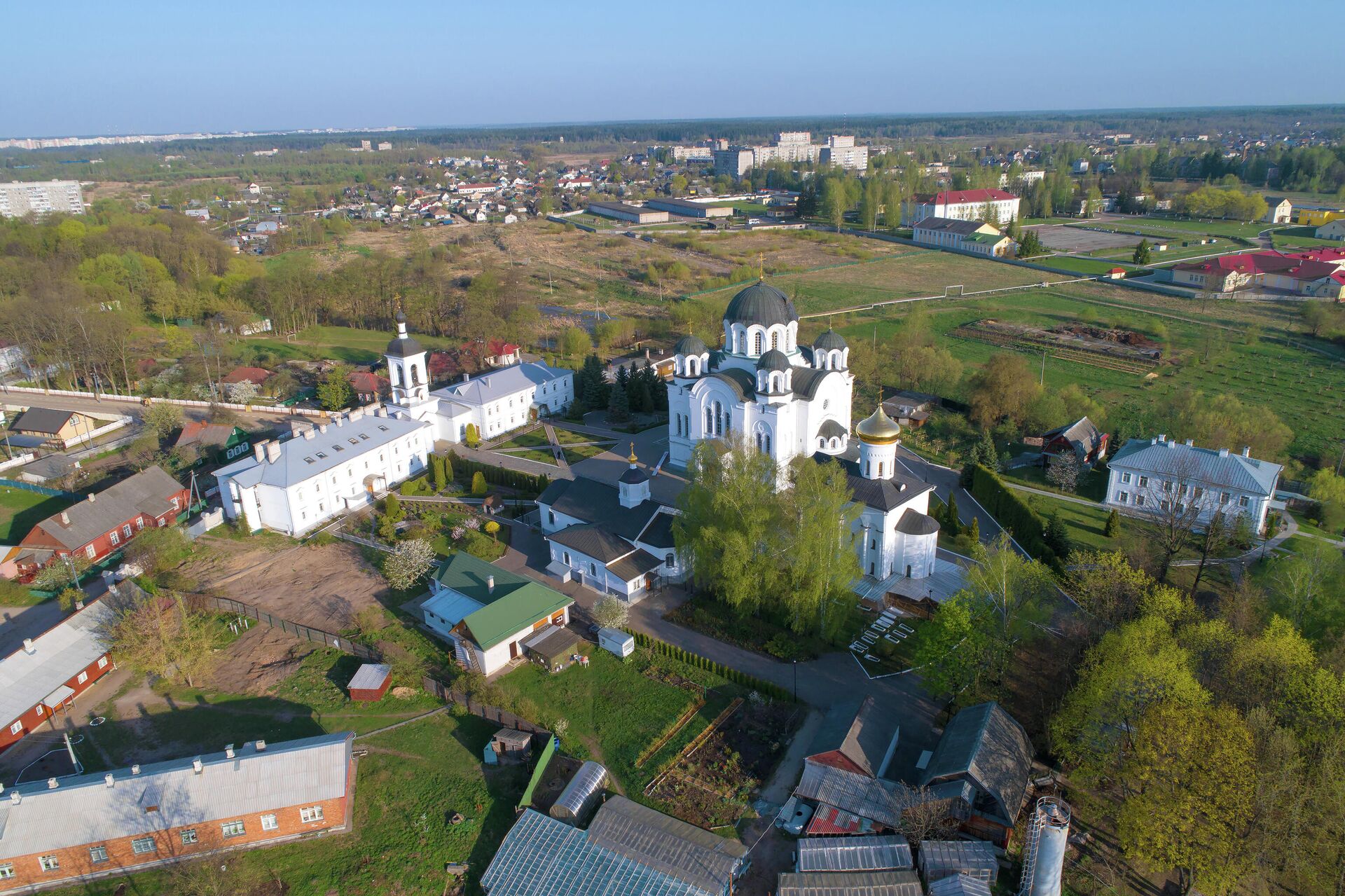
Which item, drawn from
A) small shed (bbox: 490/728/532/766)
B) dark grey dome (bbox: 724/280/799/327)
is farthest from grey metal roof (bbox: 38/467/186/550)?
dark grey dome (bbox: 724/280/799/327)

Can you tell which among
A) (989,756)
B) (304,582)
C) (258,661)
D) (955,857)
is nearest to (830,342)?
(989,756)

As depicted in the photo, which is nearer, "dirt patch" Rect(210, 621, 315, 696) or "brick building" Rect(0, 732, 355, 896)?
"brick building" Rect(0, 732, 355, 896)

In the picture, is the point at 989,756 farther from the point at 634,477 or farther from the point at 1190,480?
the point at 1190,480

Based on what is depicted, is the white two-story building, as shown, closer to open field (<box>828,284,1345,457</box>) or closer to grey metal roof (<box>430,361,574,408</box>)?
grey metal roof (<box>430,361,574,408</box>)

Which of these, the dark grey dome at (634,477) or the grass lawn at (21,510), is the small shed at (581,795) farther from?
the grass lawn at (21,510)

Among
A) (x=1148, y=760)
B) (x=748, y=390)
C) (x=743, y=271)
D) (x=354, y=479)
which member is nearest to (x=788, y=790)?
(x=1148, y=760)

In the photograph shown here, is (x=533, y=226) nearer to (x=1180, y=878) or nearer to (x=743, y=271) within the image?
(x=743, y=271)
